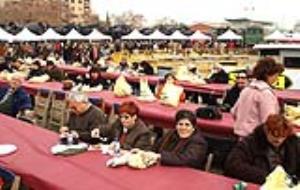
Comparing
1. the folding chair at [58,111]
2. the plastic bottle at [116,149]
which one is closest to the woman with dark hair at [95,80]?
the folding chair at [58,111]

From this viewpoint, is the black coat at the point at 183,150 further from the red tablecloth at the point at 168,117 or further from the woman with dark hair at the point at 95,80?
the woman with dark hair at the point at 95,80

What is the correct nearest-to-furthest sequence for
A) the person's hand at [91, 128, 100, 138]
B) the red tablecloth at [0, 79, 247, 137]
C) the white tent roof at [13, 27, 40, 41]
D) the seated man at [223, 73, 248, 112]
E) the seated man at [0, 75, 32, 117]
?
1. the person's hand at [91, 128, 100, 138]
2. the red tablecloth at [0, 79, 247, 137]
3. the seated man at [0, 75, 32, 117]
4. the seated man at [223, 73, 248, 112]
5. the white tent roof at [13, 27, 40, 41]

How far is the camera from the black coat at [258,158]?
13.8 ft

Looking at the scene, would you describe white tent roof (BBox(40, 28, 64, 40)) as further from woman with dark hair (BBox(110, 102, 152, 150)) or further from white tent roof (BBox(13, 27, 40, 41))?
woman with dark hair (BBox(110, 102, 152, 150))

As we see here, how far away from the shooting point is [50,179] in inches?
158

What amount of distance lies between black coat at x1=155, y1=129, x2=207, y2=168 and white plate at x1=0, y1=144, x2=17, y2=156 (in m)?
1.23

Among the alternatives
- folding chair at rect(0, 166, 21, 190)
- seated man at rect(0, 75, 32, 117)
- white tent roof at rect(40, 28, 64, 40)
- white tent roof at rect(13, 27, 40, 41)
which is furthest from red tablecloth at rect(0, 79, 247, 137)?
white tent roof at rect(40, 28, 64, 40)

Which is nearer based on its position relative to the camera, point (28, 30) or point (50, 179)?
point (50, 179)

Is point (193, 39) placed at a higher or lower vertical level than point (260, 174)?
lower

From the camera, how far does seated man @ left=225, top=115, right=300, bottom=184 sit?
4.15 meters

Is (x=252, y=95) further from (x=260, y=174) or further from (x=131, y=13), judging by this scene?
(x=131, y=13)

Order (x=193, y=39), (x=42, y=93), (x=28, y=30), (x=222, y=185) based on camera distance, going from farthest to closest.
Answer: (x=193, y=39) < (x=28, y=30) < (x=42, y=93) < (x=222, y=185)

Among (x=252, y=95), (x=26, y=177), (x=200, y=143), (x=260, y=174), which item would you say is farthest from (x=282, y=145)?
(x=26, y=177)

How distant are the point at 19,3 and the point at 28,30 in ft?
132
